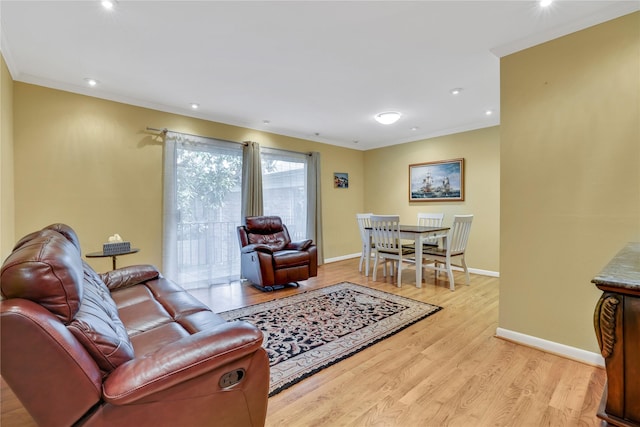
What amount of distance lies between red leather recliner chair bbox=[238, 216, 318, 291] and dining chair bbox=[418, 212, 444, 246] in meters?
2.07

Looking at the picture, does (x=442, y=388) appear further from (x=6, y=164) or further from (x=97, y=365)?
(x=6, y=164)

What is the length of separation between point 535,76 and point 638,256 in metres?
1.59

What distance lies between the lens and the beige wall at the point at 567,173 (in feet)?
6.36

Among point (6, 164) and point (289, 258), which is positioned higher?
point (6, 164)

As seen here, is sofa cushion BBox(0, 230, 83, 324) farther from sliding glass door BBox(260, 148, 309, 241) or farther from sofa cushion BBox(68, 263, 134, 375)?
sliding glass door BBox(260, 148, 309, 241)

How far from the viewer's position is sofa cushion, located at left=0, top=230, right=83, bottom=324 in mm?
901

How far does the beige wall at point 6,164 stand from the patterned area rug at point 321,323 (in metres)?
2.02

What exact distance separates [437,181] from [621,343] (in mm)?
4578

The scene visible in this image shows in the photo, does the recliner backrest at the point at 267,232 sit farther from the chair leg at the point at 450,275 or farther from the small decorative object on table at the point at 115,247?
the chair leg at the point at 450,275

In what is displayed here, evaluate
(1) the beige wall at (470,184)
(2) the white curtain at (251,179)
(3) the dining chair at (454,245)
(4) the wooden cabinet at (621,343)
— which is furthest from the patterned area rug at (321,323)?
(1) the beige wall at (470,184)

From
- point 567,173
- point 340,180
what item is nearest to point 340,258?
point 340,180

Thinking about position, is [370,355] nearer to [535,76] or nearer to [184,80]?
[535,76]

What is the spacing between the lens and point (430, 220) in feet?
16.9

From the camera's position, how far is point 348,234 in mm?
6328
